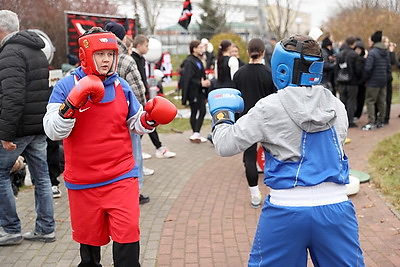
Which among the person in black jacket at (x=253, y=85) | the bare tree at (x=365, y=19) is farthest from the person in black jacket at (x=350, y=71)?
the person in black jacket at (x=253, y=85)

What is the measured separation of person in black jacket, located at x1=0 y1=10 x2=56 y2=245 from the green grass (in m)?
4.01

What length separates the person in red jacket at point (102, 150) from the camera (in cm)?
326

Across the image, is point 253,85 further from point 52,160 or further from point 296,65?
point 296,65

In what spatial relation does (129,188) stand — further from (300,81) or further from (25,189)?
(25,189)

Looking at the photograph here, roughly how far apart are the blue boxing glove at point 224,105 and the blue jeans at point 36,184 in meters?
2.34

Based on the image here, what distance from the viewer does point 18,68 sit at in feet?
13.7

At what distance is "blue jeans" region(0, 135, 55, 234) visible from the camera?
14.6ft

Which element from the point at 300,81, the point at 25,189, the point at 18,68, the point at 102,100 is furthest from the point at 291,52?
the point at 25,189

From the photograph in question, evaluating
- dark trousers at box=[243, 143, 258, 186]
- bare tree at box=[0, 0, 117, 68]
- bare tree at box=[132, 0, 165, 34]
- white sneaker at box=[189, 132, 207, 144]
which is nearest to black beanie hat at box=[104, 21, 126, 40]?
bare tree at box=[0, 0, 117, 68]

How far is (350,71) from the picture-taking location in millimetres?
10703

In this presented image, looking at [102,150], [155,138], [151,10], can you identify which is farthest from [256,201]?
[151,10]

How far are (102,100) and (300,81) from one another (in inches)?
55.4

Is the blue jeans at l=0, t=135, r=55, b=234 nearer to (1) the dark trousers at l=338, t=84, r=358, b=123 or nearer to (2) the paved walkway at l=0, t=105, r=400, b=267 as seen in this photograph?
(2) the paved walkway at l=0, t=105, r=400, b=267

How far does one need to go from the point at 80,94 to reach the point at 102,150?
0.50 metres
